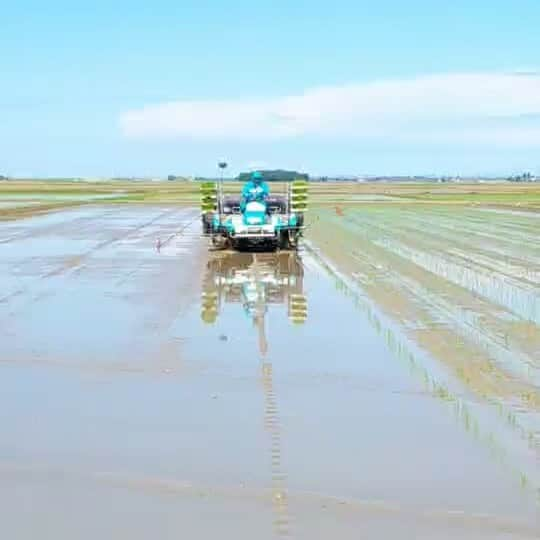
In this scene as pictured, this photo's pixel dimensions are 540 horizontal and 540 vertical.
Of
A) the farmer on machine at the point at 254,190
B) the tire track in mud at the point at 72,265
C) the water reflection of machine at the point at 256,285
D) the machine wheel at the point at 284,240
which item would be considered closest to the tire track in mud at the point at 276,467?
the water reflection of machine at the point at 256,285

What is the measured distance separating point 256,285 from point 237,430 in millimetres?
11412

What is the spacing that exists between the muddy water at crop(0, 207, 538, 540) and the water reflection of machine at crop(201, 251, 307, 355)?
0.15 metres

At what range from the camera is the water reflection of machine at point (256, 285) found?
1553 cm

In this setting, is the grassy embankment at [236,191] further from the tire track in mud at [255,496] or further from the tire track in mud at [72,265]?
the tire track in mud at [255,496]

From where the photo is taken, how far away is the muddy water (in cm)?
622

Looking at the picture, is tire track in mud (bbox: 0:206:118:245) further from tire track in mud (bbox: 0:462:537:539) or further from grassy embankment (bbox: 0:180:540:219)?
tire track in mud (bbox: 0:462:537:539)

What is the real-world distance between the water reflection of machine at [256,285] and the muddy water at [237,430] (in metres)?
0.15

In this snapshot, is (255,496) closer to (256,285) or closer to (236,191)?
(256,285)

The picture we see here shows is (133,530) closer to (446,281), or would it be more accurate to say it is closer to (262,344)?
(262,344)

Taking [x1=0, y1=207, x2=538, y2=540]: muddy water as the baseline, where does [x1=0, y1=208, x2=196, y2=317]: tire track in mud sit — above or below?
below

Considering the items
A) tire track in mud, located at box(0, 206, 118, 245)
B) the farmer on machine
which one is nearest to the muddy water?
the farmer on machine

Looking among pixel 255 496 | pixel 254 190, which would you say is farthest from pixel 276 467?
pixel 254 190

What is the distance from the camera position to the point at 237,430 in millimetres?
8352

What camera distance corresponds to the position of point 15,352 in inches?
473
